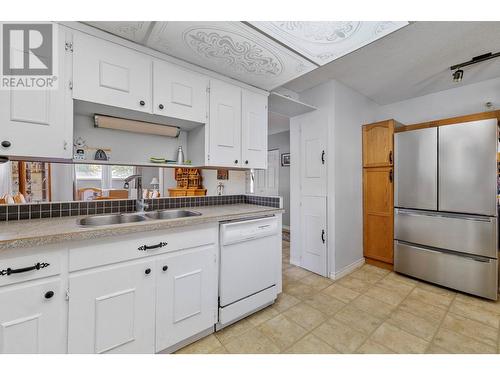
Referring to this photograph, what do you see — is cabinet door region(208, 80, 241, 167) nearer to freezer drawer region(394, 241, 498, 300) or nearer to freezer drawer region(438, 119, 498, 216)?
freezer drawer region(438, 119, 498, 216)

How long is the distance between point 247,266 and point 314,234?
134 centimetres

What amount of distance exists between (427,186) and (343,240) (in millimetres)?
1130

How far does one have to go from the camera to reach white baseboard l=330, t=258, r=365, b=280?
2638mm

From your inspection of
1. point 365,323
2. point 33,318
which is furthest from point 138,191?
point 365,323

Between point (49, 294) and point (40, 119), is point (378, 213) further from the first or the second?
point (40, 119)

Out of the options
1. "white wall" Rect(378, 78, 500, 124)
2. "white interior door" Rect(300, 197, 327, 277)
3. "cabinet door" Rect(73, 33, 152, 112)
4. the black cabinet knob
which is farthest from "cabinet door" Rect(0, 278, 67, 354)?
"white wall" Rect(378, 78, 500, 124)

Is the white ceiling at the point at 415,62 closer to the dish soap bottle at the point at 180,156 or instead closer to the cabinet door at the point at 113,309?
the dish soap bottle at the point at 180,156

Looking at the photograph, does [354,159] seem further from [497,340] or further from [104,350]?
[104,350]

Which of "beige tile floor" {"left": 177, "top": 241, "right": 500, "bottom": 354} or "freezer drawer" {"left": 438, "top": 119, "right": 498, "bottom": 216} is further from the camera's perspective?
"freezer drawer" {"left": 438, "top": 119, "right": 498, "bottom": 216}

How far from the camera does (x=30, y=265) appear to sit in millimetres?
1009

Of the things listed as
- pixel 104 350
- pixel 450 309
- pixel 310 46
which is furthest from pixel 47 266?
pixel 450 309

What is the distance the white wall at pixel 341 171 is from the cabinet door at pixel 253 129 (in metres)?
0.87

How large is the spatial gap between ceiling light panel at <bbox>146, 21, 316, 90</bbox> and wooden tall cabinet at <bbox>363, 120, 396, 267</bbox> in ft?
5.14

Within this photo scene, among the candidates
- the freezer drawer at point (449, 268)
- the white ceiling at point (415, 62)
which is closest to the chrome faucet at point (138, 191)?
the white ceiling at point (415, 62)
